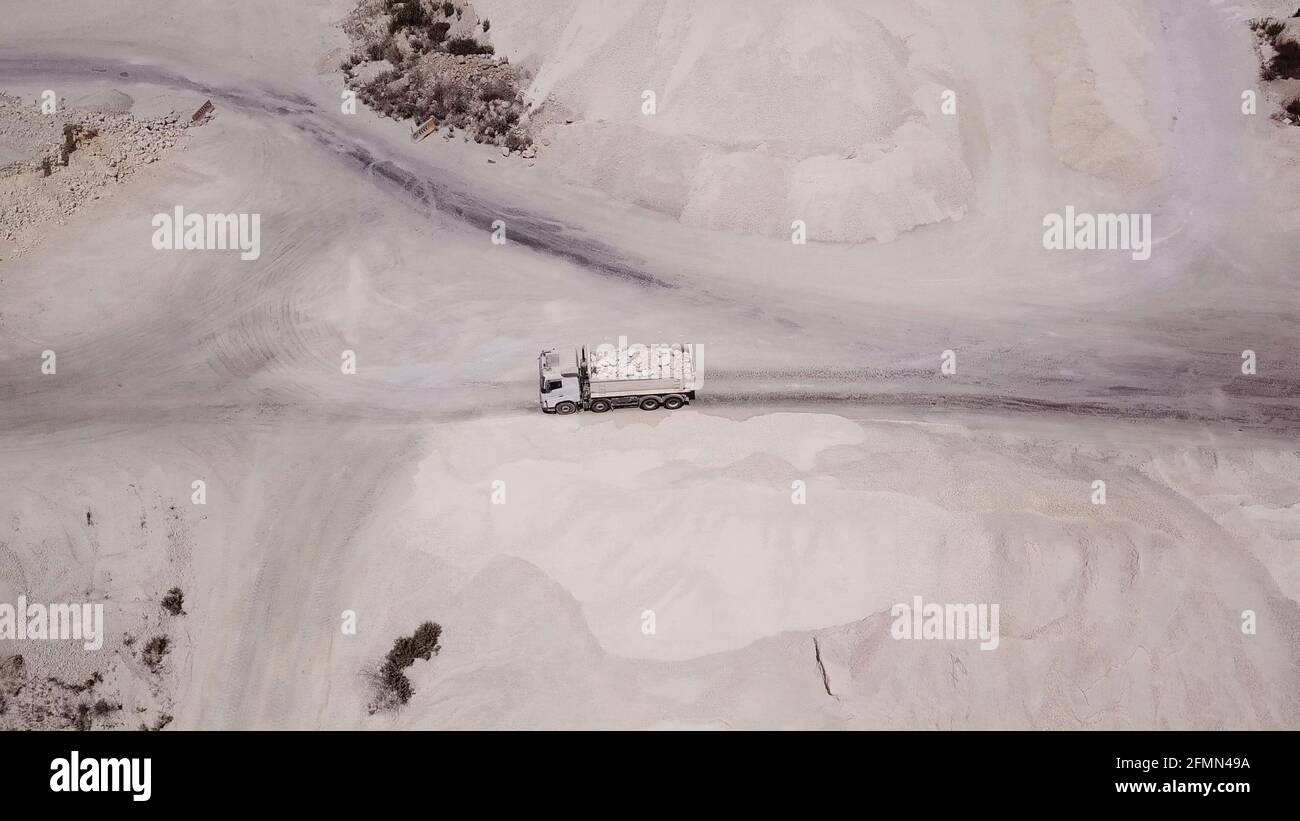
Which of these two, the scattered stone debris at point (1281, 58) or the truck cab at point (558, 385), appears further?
the scattered stone debris at point (1281, 58)

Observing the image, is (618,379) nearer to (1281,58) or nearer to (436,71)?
(436,71)

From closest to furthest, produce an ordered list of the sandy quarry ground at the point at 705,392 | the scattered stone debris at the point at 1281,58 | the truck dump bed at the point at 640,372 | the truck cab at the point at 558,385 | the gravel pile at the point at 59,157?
the sandy quarry ground at the point at 705,392, the truck dump bed at the point at 640,372, the truck cab at the point at 558,385, the gravel pile at the point at 59,157, the scattered stone debris at the point at 1281,58

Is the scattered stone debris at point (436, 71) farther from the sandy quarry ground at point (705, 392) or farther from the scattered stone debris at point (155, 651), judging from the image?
the scattered stone debris at point (155, 651)

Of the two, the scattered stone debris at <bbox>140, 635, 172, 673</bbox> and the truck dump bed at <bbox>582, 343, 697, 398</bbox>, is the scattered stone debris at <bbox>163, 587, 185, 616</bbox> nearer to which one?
the scattered stone debris at <bbox>140, 635, 172, 673</bbox>

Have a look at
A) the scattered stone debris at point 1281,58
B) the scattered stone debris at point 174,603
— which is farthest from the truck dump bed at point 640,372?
the scattered stone debris at point 1281,58

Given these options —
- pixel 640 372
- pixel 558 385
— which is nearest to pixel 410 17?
pixel 558 385

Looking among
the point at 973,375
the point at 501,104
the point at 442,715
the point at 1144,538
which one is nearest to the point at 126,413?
the point at 442,715
